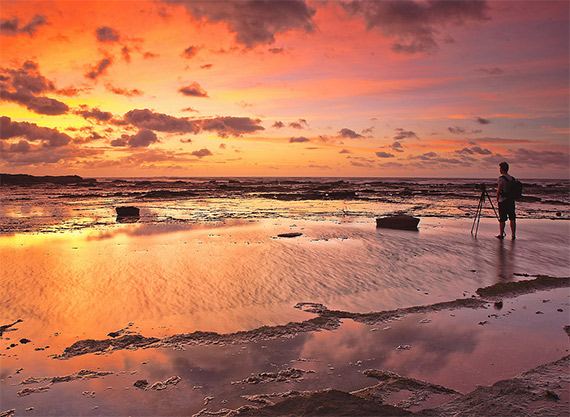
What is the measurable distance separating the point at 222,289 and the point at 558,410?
5485 mm

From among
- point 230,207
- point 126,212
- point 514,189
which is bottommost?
point 230,207

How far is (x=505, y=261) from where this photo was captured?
1000cm

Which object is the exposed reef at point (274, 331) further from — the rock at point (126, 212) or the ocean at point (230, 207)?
the rock at point (126, 212)

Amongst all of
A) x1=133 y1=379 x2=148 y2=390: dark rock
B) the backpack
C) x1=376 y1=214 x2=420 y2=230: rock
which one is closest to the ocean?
the backpack

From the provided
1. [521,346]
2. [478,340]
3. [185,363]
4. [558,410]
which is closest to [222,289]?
[185,363]

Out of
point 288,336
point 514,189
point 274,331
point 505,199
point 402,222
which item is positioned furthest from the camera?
point 402,222

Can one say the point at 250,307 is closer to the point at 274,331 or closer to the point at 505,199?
the point at 274,331

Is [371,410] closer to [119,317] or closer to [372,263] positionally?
[119,317]

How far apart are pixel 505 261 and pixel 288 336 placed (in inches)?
296

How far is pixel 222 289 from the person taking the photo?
7.47 metres

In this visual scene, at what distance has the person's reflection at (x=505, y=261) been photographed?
846cm

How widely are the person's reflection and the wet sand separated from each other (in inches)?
2.6

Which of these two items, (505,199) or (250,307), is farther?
(505,199)

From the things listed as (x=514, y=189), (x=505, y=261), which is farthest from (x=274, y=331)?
(x=514, y=189)
